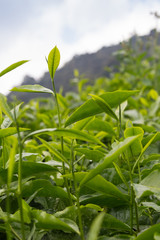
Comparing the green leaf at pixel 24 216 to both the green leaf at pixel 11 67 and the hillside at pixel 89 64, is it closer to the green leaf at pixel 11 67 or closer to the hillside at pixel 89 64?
the green leaf at pixel 11 67

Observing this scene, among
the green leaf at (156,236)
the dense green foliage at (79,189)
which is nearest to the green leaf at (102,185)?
the dense green foliage at (79,189)

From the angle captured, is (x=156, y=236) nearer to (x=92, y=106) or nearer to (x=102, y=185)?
(x=102, y=185)

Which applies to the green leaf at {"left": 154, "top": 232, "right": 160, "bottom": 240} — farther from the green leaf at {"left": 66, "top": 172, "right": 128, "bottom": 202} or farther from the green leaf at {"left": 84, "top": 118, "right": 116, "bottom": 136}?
the green leaf at {"left": 84, "top": 118, "right": 116, "bottom": 136}

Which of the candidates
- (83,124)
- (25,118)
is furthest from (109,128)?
(25,118)

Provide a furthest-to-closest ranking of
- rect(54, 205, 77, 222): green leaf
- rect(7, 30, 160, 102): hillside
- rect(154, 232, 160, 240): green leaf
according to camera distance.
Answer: rect(7, 30, 160, 102): hillside < rect(54, 205, 77, 222): green leaf < rect(154, 232, 160, 240): green leaf

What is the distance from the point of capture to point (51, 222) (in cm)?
39

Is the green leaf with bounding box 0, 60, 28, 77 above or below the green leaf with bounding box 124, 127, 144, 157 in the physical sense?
above

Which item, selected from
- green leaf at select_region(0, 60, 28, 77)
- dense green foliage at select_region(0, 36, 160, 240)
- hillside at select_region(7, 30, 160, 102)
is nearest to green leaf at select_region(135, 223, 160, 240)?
dense green foliage at select_region(0, 36, 160, 240)

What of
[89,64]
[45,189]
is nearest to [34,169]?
[45,189]

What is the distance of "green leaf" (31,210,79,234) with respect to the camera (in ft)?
1.27

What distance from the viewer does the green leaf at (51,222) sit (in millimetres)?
388

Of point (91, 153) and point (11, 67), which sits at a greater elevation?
point (11, 67)

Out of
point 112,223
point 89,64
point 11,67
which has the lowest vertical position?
point 112,223

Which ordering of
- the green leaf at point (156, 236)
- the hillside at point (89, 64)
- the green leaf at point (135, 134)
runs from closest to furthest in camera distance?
the green leaf at point (156, 236), the green leaf at point (135, 134), the hillside at point (89, 64)
